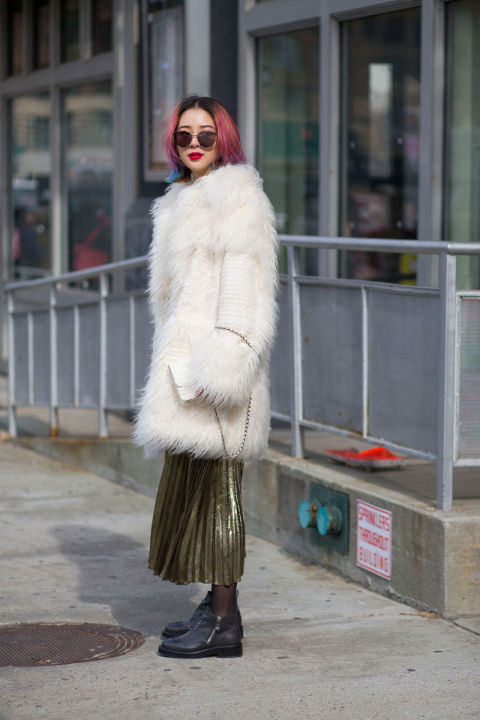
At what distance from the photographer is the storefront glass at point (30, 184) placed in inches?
562

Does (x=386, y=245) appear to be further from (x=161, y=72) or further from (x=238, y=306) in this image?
(x=161, y=72)

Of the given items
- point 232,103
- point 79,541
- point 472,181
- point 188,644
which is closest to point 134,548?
point 79,541

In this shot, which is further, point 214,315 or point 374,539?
point 374,539

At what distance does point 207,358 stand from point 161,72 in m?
5.80

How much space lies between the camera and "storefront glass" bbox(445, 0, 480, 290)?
7238 millimetres

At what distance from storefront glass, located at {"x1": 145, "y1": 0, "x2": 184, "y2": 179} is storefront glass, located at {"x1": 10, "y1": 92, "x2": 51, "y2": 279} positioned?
4.33 metres

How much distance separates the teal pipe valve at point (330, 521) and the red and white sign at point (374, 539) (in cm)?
14

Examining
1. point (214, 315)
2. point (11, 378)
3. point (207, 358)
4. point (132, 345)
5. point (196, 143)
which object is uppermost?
point (196, 143)

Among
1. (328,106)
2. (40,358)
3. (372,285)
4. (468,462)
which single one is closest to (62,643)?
(468,462)

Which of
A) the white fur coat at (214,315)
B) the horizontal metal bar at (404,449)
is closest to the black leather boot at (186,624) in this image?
the white fur coat at (214,315)

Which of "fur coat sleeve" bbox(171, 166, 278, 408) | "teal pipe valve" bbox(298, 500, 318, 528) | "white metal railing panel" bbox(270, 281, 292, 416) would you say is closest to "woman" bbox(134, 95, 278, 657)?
"fur coat sleeve" bbox(171, 166, 278, 408)

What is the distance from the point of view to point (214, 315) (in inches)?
176

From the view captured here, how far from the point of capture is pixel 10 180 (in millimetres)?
15430

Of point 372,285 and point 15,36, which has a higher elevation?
point 15,36
